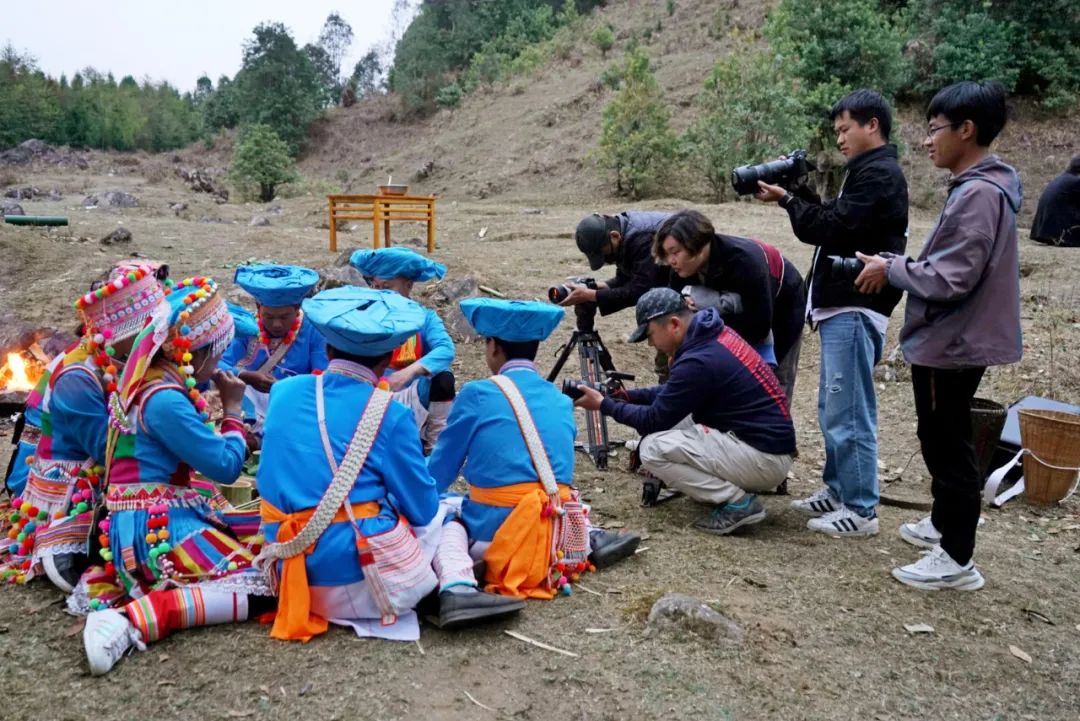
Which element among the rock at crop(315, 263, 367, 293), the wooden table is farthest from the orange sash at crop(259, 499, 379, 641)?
the wooden table

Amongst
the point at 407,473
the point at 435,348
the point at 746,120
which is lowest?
the point at 407,473

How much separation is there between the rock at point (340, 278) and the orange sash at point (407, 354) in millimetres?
2674

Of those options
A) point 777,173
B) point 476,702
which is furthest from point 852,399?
point 476,702

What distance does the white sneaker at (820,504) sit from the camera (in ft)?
12.8

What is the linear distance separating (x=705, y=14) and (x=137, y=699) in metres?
29.1

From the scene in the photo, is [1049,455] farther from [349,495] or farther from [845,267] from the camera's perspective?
[349,495]

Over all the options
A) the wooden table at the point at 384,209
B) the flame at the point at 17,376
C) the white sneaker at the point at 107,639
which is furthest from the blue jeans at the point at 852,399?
the wooden table at the point at 384,209

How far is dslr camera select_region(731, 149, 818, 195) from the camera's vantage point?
12.0 ft

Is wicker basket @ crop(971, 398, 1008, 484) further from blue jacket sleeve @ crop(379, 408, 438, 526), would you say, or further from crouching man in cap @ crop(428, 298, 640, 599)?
→ blue jacket sleeve @ crop(379, 408, 438, 526)

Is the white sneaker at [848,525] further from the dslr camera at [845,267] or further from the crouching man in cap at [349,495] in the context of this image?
the crouching man in cap at [349,495]

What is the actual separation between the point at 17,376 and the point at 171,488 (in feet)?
11.4

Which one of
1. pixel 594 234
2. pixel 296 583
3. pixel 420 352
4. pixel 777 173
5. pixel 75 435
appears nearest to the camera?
pixel 296 583

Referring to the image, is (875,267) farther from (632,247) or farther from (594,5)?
(594,5)

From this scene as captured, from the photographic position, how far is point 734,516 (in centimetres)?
373
